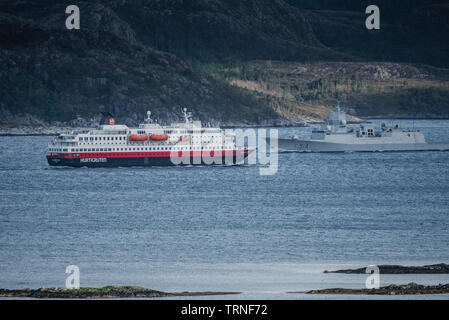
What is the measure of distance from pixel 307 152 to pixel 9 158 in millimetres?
49525

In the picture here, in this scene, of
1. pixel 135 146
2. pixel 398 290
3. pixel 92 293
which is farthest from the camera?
pixel 135 146

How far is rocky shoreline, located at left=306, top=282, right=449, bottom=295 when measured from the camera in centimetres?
3697

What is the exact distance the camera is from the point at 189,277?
4350 centimetres

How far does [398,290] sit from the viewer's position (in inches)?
1465

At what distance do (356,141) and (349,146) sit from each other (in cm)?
143

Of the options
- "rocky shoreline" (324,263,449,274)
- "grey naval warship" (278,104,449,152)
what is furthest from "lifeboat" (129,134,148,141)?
"rocky shoreline" (324,263,449,274)

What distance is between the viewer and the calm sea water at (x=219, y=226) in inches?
1742

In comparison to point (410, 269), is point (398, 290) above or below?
below

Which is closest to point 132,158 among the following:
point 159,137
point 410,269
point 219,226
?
point 159,137

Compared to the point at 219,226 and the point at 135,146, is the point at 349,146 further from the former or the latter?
the point at 219,226

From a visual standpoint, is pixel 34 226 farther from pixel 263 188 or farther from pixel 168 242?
pixel 263 188

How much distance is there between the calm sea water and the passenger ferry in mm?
1817

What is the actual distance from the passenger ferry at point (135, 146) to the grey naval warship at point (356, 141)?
33328 mm
